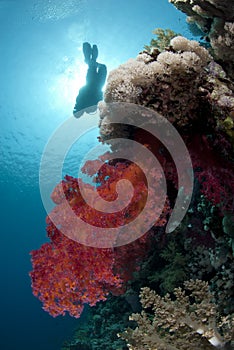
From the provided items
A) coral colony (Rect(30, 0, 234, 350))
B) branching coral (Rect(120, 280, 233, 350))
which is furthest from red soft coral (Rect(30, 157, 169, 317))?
branching coral (Rect(120, 280, 233, 350))

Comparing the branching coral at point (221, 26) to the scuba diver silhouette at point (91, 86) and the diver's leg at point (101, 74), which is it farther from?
the diver's leg at point (101, 74)

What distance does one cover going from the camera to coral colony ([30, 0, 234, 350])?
11.6ft

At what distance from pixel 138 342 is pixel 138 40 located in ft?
66.6

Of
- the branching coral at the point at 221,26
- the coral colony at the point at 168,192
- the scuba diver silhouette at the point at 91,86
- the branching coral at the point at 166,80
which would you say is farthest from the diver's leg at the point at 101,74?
the branching coral at the point at 166,80

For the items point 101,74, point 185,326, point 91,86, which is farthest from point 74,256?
point 101,74

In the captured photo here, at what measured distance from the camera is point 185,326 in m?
3.44

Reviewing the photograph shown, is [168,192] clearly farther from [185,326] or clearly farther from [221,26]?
[221,26]

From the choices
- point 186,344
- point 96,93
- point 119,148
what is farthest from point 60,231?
point 96,93

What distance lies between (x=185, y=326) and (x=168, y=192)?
7.13 ft

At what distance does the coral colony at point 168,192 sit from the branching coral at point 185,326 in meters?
0.01

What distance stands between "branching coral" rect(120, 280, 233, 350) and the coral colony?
1 cm

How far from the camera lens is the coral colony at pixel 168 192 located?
354 centimetres

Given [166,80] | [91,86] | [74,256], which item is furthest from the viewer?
[91,86]

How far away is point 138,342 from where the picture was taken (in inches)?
140
